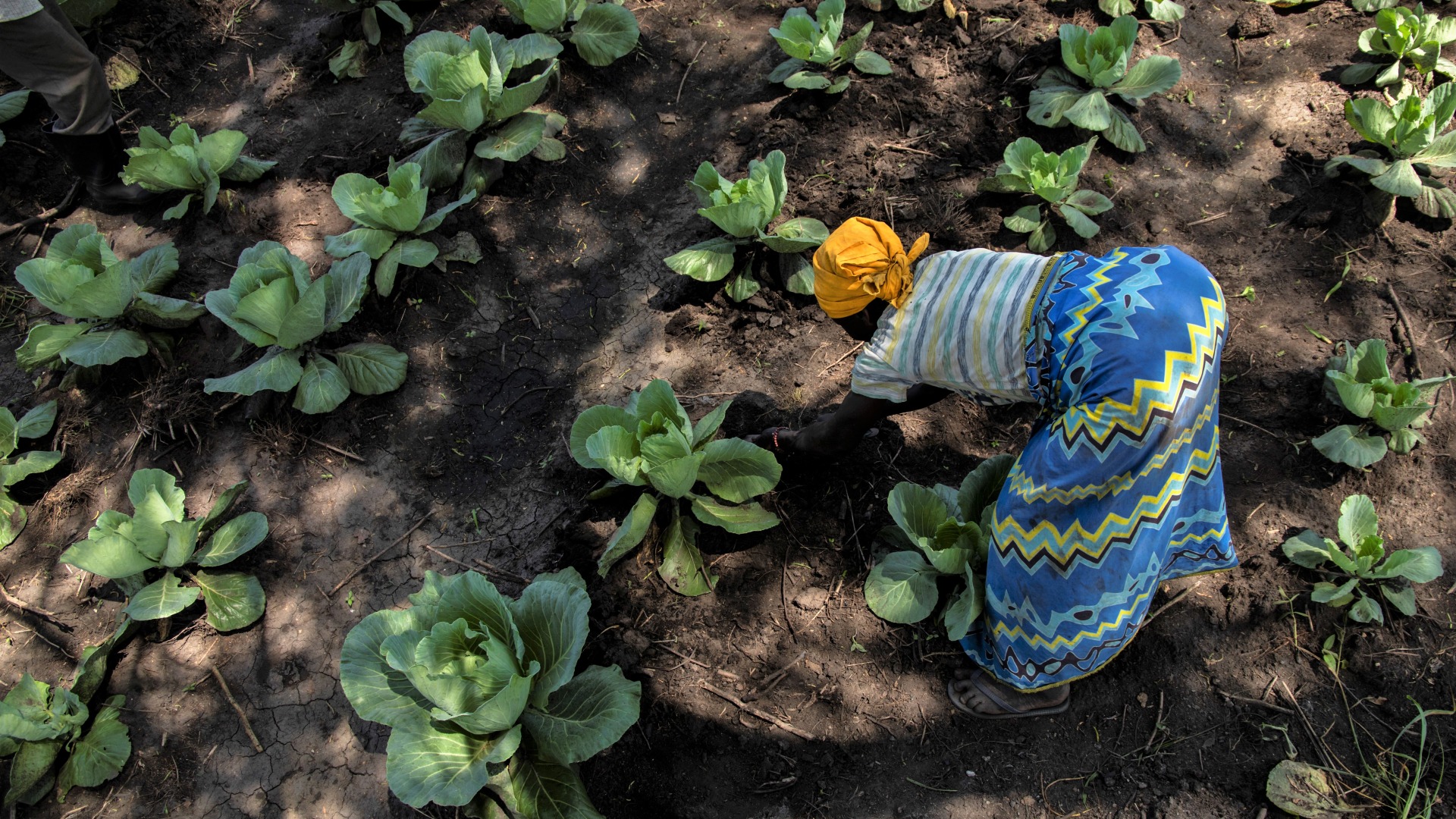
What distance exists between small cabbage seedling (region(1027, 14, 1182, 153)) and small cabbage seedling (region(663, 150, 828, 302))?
1.31m

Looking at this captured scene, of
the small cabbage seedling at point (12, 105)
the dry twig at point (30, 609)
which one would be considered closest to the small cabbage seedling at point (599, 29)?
the small cabbage seedling at point (12, 105)

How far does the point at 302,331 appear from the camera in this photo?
11.3 ft

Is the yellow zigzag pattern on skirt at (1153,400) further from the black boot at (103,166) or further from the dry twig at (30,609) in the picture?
the black boot at (103,166)

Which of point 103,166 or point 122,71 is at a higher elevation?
point 122,71

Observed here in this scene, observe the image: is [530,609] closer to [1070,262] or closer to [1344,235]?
[1070,262]

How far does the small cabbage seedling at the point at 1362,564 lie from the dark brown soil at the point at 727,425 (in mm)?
89

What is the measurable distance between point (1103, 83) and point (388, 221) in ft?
10.8

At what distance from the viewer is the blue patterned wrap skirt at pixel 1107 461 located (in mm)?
2131

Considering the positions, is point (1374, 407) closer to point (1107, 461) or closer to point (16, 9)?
point (1107, 461)

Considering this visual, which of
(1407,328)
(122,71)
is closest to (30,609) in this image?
(122,71)

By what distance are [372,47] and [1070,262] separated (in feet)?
13.0

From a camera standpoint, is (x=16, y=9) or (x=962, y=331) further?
(x=16, y=9)


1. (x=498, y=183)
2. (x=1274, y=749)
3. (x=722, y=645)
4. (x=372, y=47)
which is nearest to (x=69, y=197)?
(x=372, y=47)

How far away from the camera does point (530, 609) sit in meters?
2.70
